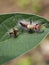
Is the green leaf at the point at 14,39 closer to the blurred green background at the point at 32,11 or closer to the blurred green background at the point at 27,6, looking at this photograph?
the blurred green background at the point at 32,11

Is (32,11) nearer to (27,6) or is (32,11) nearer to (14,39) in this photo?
(27,6)

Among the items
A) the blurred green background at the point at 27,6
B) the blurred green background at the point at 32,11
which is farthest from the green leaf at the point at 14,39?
the blurred green background at the point at 27,6

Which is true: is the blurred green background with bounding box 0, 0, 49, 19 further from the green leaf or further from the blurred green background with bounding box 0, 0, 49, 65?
the green leaf

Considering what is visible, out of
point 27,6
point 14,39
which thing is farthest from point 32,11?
point 14,39

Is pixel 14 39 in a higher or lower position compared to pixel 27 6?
higher

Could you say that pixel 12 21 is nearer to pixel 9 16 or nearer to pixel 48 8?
pixel 9 16

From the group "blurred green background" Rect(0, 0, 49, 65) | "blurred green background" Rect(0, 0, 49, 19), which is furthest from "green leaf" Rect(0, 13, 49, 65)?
"blurred green background" Rect(0, 0, 49, 19)
